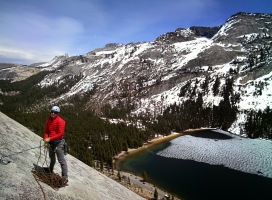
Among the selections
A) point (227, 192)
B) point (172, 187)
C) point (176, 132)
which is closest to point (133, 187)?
point (172, 187)

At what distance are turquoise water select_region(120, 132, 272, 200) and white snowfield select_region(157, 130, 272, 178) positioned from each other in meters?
5.02

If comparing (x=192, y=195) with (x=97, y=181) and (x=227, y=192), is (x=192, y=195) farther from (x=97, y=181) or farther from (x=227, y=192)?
(x=97, y=181)

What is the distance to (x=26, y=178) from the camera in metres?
13.1

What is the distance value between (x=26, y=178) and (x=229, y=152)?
353 feet

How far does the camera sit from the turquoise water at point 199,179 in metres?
67.7

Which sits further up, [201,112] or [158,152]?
[201,112]

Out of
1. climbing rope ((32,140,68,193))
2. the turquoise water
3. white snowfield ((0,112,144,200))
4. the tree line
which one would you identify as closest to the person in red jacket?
climbing rope ((32,140,68,193))

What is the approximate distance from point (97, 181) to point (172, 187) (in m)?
58.6

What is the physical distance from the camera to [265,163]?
88500 millimetres

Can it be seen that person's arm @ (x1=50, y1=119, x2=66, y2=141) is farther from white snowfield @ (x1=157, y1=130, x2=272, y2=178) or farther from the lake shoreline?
the lake shoreline

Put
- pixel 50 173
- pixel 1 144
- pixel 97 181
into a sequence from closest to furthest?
pixel 50 173, pixel 1 144, pixel 97 181

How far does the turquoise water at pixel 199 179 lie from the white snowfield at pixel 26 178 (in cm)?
5363

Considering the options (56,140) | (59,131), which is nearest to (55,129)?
(59,131)

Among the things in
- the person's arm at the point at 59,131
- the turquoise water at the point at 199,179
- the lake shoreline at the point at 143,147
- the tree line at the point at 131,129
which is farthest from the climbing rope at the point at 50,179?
the lake shoreline at the point at 143,147
